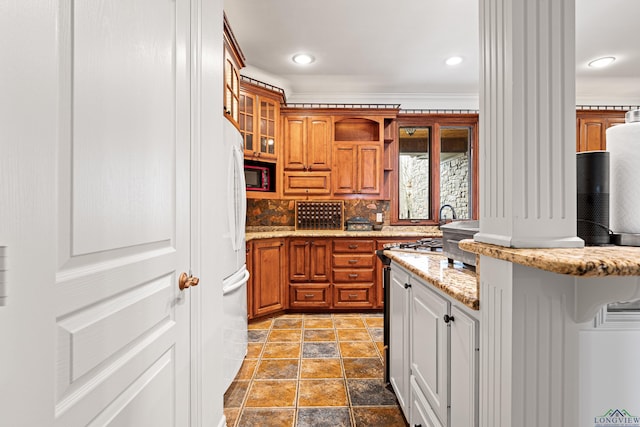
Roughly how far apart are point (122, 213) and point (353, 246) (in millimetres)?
3094

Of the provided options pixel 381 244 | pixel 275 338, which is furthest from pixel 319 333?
pixel 381 244

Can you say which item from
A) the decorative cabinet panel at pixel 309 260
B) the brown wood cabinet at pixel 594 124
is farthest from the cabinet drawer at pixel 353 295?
the brown wood cabinet at pixel 594 124

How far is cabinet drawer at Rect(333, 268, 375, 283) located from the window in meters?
1.01

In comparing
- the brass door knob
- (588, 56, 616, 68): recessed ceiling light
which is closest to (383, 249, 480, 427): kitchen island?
the brass door knob

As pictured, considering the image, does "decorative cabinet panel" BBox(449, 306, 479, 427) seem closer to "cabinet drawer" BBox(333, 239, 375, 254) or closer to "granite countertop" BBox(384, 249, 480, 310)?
"granite countertop" BBox(384, 249, 480, 310)

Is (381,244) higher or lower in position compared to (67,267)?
lower

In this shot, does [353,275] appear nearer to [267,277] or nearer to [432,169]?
[267,277]

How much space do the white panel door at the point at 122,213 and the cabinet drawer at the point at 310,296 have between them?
8.28ft

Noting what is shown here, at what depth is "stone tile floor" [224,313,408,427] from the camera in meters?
1.78

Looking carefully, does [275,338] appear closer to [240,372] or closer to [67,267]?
[240,372]

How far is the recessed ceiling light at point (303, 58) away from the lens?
11.0 feet

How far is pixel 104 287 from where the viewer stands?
717 mm

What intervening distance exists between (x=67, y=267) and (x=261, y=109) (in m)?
3.31

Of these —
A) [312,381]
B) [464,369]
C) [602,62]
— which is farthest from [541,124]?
[602,62]
